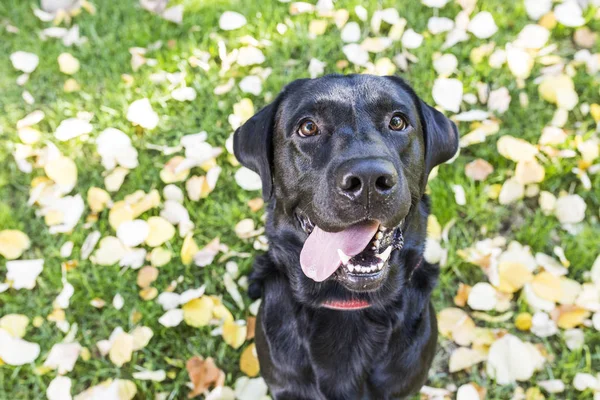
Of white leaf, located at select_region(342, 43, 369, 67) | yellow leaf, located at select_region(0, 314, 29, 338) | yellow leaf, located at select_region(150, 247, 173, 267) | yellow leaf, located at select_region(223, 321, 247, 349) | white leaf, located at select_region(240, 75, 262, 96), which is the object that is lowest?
yellow leaf, located at select_region(0, 314, 29, 338)

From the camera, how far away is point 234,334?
3.33 metres

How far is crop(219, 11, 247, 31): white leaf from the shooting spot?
4.60m

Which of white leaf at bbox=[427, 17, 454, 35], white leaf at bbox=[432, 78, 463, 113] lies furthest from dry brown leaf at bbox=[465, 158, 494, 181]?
white leaf at bbox=[427, 17, 454, 35]

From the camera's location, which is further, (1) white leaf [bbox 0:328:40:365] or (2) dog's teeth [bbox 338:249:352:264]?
(1) white leaf [bbox 0:328:40:365]

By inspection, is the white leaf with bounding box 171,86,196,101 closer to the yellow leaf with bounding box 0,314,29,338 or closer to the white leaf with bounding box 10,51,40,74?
the white leaf with bounding box 10,51,40,74

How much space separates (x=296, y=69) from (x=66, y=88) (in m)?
1.67

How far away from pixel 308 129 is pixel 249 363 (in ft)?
4.55

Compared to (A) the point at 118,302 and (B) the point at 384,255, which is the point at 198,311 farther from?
(B) the point at 384,255

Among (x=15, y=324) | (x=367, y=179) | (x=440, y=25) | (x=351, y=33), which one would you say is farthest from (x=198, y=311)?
(x=440, y=25)

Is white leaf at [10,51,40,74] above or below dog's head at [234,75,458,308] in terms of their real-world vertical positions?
below

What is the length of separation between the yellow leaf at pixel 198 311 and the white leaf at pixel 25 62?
7.88 feet

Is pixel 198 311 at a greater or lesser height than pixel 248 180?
lesser

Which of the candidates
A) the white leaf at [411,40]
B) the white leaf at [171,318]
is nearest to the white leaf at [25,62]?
the white leaf at [171,318]

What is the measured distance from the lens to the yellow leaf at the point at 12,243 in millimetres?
3699
